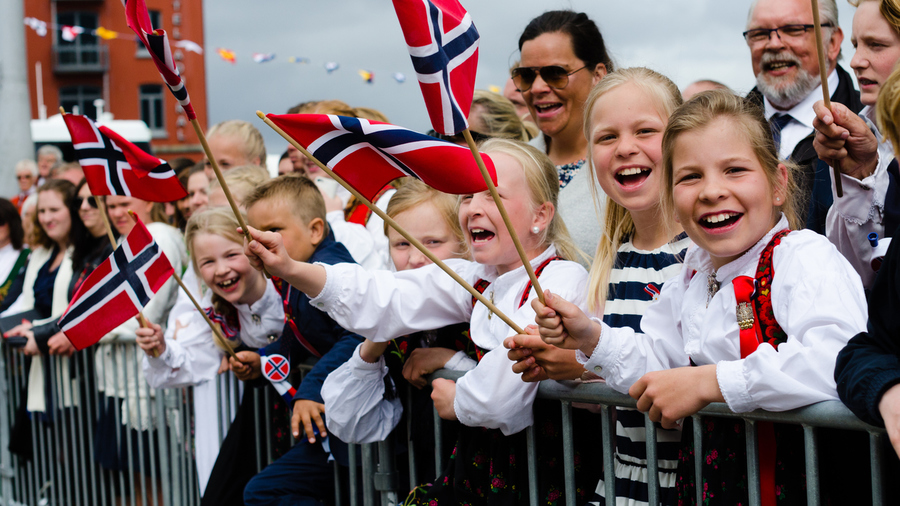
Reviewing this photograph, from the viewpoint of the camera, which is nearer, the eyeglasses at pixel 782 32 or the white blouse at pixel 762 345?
the white blouse at pixel 762 345

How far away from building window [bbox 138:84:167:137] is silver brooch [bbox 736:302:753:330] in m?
Answer: 39.2

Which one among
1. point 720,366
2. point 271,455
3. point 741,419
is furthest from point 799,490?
point 271,455

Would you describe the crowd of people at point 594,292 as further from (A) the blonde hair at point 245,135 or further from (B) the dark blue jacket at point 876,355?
(A) the blonde hair at point 245,135

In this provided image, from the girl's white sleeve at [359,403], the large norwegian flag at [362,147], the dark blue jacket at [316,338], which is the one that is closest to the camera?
the large norwegian flag at [362,147]

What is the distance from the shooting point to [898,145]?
1708 millimetres

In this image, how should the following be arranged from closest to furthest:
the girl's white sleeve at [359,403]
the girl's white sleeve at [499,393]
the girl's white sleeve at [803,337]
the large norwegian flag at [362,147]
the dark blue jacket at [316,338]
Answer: the girl's white sleeve at [803,337] < the large norwegian flag at [362,147] < the girl's white sleeve at [499,393] < the girl's white sleeve at [359,403] < the dark blue jacket at [316,338]

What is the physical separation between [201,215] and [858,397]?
336 cm

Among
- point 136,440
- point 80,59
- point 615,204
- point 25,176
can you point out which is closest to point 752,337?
point 615,204

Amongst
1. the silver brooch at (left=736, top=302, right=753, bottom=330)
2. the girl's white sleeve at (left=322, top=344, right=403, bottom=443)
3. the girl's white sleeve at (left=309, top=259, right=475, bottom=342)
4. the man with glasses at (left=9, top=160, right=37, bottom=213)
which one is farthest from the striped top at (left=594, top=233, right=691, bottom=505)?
the man with glasses at (left=9, top=160, right=37, bottom=213)

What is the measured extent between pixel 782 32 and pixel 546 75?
1291 millimetres

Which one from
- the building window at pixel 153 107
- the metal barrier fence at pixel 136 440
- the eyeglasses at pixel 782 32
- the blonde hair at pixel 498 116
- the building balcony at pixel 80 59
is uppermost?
the building balcony at pixel 80 59

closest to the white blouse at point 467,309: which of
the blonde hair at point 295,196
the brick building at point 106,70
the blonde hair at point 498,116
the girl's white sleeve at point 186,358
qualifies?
the blonde hair at point 295,196

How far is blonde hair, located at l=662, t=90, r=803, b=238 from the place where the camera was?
2344mm

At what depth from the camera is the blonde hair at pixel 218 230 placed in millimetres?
4273
